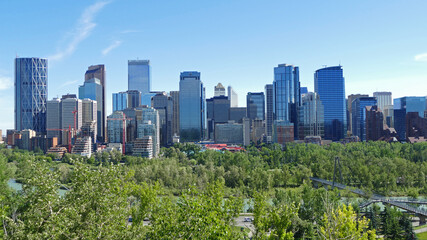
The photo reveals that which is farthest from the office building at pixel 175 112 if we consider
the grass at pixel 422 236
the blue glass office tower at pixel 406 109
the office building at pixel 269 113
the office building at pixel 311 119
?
the grass at pixel 422 236

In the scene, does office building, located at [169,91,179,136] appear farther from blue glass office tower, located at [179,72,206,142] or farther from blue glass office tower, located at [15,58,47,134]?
blue glass office tower, located at [15,58,47,134]

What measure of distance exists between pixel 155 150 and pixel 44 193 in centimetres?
8053

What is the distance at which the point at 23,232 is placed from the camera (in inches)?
407

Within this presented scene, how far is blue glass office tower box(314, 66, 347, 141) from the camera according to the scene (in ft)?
440

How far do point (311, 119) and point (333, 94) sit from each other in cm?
1419

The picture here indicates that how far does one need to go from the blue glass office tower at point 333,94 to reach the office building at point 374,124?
25.6 meters

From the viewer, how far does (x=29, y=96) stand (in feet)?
453

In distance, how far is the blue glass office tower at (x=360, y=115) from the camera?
141625mm

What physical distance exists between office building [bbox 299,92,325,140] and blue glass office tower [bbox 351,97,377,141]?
A: 70.0ft

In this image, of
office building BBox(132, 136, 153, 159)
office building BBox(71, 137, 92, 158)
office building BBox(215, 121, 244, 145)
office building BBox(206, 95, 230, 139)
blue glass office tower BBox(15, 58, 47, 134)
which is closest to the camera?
office building BBox(132, 136, 153, 159)

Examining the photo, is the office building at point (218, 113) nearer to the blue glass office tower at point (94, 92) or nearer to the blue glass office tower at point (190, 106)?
the blue glass office tower at point (190, 106)

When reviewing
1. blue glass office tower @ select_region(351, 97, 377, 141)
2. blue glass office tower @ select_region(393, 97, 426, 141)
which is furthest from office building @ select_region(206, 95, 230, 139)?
blue glass office tower @ select_region(393, 97, 426, 141)

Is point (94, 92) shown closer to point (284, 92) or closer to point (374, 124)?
point (284, 92)

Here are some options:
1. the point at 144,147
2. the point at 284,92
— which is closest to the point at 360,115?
the point at 284,92
